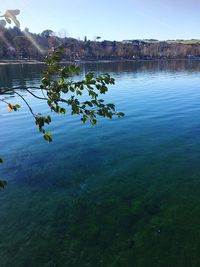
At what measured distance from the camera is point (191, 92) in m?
52.0

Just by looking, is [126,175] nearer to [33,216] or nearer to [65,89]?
[33,216]

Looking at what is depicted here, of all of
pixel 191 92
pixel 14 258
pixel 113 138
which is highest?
pixel 191 92

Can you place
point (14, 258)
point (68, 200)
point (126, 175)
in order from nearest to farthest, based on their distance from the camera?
point (14, 258) < point (68, 200) < point (126, 175)

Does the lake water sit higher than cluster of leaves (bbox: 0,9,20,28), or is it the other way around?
cluster of leaves (bbox: 0,9,20,28)

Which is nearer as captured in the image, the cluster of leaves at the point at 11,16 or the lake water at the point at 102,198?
the cluster of leaves at the point at 11,16

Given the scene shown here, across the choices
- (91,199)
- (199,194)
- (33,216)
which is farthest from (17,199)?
(199,194)

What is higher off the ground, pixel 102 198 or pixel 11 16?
pixel 11 16

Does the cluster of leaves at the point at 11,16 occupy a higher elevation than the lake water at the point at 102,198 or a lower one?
higher

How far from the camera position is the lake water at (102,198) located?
10625mm

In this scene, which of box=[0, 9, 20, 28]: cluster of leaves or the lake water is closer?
box=[0, 9, 20, 28]: cluster of leaves

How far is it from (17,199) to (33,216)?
2.09 metres

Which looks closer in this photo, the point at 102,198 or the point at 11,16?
the point at 11,16

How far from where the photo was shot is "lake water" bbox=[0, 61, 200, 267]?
10625 millimetres

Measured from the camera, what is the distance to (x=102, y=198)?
14.5m
